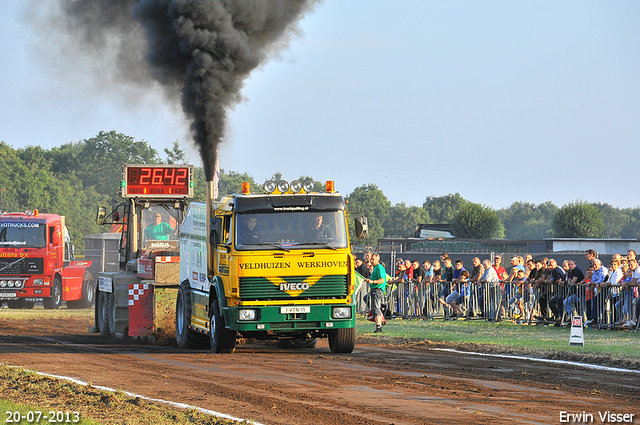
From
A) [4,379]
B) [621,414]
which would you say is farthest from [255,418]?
[4,379]

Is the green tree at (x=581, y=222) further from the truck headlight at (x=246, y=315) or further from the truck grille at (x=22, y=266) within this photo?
the truck headlight at (x=246, y=315)

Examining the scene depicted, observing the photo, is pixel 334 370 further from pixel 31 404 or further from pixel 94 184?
pixel 94 184

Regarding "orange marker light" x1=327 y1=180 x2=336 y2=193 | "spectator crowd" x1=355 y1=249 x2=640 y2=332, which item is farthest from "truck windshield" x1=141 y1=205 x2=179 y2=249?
"orange marker light" x1=327 y1=180 x2=336 y2=193

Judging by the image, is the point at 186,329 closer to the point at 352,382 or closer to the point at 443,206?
the point at 352,382

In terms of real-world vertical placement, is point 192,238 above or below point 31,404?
above

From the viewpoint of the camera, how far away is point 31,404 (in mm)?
9766

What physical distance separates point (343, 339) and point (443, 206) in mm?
130302

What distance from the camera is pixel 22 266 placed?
3186 cm

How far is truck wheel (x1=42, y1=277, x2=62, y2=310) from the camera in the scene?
3256cm

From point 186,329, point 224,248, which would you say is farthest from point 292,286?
point 186,329

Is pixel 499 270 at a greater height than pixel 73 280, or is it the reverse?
pixel 499 270

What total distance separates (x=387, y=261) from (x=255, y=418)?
33.4 meters

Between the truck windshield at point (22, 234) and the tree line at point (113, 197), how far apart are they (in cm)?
2808

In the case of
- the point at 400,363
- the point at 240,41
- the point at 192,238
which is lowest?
the point at 400,363
